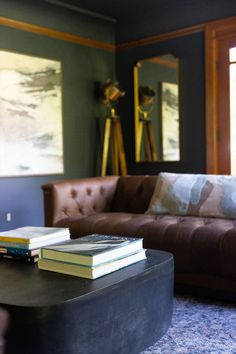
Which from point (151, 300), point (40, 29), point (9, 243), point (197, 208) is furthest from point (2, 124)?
point (151, 300)

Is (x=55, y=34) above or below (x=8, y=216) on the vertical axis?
above

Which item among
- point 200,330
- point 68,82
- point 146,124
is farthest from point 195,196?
point 68,82

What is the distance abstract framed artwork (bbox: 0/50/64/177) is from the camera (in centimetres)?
414

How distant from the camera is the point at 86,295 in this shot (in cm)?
129

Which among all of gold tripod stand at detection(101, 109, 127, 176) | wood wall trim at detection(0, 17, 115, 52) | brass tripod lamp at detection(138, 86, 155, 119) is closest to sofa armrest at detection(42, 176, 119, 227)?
gold tripod stand at detection(101, 109, 127, 176)

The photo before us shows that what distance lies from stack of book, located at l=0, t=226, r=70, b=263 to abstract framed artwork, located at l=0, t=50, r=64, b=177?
241 cm

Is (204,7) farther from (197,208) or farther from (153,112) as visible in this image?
(197,208)

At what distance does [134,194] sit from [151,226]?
33.8 inches

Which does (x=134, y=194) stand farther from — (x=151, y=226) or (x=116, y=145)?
(x=116, y=145)

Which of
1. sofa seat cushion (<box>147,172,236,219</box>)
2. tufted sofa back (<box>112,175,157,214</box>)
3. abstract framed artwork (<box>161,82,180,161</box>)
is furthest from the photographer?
abstract framed artwork (<box>161,82,180,161</box>)

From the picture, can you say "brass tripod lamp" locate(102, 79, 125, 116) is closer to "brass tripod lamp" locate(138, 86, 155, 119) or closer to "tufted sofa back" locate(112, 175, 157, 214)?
"brass tripod lamp" locate(138, 86, 155, 119)

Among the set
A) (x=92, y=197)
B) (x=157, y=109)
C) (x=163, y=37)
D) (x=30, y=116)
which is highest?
(x=163, y=37)

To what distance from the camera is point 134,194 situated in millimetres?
3396

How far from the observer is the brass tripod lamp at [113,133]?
194 inches
